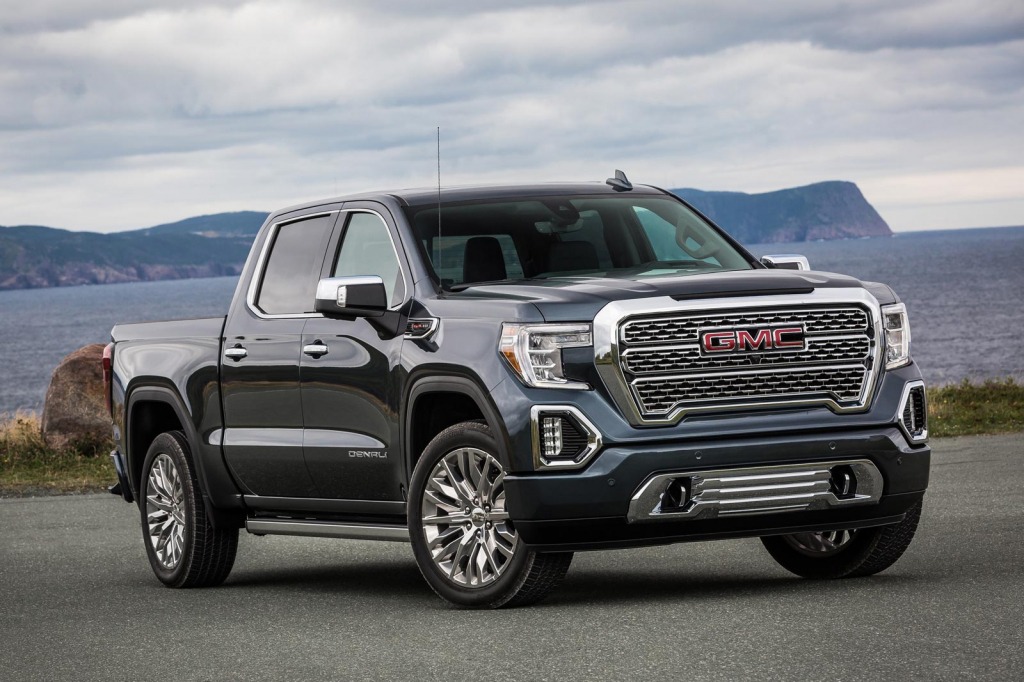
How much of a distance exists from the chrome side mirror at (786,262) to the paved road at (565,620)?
1595 mm

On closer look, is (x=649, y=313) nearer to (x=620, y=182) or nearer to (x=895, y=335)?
(x=895, y=335)

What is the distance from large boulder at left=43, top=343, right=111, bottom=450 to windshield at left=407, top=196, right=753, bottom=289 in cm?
1227

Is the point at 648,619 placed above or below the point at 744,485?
below

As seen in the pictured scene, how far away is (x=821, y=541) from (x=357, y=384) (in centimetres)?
247

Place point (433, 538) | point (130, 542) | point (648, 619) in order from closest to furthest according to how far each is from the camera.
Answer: point (648, 619), point (433, 538), point (130, 542)

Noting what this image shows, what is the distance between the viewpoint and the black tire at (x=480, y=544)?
293 inches

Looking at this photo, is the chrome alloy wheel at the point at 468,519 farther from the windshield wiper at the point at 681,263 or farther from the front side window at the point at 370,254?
the windshield wiper at the point at 681,263

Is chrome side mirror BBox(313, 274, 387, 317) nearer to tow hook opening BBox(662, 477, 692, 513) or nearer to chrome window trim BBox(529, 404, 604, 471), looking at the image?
chrome window trim BBox(529, 404, 604, 471)

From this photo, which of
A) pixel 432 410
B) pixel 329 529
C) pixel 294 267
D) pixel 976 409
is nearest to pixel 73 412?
pixel 976 409

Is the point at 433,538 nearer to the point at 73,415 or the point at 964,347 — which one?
the point at 73,415

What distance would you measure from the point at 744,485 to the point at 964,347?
69.2 metres

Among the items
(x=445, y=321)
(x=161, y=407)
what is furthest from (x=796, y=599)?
(x=161, y=407)

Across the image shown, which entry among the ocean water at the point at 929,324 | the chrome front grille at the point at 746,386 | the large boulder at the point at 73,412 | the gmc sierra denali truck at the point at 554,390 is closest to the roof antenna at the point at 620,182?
the gmc sierra denali truck at the point at 554,390

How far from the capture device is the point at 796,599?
A: 299 inches
